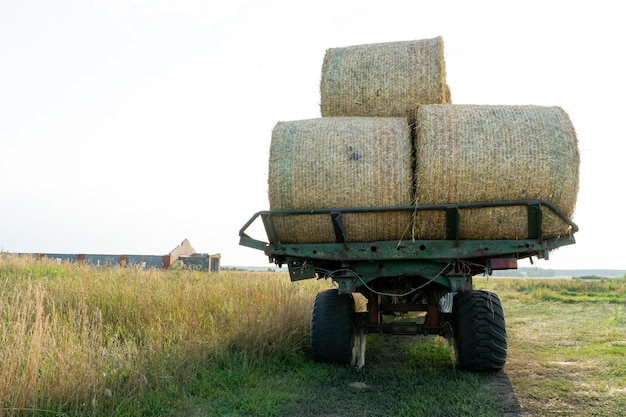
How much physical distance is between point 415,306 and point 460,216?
145 cm

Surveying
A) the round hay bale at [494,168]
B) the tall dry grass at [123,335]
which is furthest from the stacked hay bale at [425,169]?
the tall dry grass at [123,335]

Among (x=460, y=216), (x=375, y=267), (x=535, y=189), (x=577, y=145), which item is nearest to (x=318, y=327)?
(x=375, y=267)

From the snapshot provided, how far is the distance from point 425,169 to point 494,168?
69 cm

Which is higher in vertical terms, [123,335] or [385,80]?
[385,80]

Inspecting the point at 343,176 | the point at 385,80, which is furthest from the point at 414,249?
the point at 385,80

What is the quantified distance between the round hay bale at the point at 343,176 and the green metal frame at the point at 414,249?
97mm

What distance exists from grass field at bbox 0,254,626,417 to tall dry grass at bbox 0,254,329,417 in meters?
0.02

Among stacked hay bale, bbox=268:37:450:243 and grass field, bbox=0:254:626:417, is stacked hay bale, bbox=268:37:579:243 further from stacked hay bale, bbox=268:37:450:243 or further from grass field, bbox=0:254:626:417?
grass field, bbox=0:254:626:417

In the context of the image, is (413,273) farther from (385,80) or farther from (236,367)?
(385,80)

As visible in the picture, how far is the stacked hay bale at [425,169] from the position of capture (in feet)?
18.6

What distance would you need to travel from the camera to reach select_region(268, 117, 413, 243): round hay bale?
5789mm

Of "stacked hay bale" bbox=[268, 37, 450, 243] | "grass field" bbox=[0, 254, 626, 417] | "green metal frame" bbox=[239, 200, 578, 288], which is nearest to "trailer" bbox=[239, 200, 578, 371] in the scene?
"green metal frame" bbox=[239, 200, 578, 288]

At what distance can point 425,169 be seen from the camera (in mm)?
5723

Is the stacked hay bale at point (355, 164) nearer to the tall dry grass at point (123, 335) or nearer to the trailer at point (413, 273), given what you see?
the trailer at point (413, 273)
